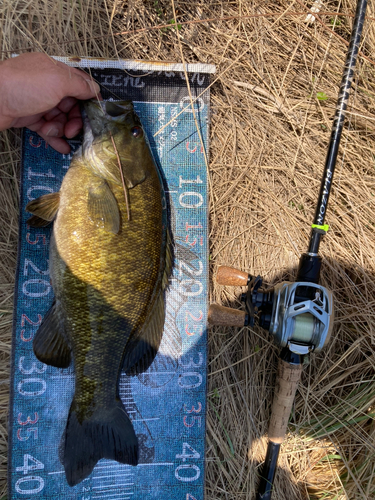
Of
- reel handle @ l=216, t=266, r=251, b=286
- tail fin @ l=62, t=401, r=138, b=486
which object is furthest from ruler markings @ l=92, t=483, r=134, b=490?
reel handle @ l=216, t=266, r=251, b=286

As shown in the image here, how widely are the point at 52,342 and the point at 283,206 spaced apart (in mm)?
1836

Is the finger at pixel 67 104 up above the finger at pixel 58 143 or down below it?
above

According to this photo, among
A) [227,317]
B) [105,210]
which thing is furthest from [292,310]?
[105,210]

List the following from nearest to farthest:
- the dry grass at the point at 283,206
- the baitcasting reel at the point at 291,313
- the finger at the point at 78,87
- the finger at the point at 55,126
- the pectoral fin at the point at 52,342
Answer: the baitcasting reel at the point at 291,313 < the finger at the point at 78,87 < the pectoral fin at the point at 52,342 < the finger at the point at 55,126 < the dry grass at the point at 283,206

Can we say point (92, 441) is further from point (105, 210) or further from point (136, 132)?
point (136, 132)

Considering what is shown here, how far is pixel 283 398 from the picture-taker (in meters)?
2.24

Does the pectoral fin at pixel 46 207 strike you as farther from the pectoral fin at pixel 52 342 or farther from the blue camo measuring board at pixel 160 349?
the pectoral fin at pixel 52 342

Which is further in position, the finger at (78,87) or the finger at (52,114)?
the finger at (52,114)

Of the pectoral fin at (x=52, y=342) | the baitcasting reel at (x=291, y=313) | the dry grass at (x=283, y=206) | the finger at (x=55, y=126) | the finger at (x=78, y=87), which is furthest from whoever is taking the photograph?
the dry grass at (x=283, y=206)

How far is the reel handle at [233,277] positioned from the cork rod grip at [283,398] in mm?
584

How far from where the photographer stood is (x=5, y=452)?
2355mm

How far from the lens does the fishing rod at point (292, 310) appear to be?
1.93 metres

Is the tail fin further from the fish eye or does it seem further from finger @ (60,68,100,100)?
finger @ (60,68,100,100)

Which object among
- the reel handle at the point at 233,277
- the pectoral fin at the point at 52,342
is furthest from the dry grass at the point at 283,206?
the pectoral fin at the point at 52,342
